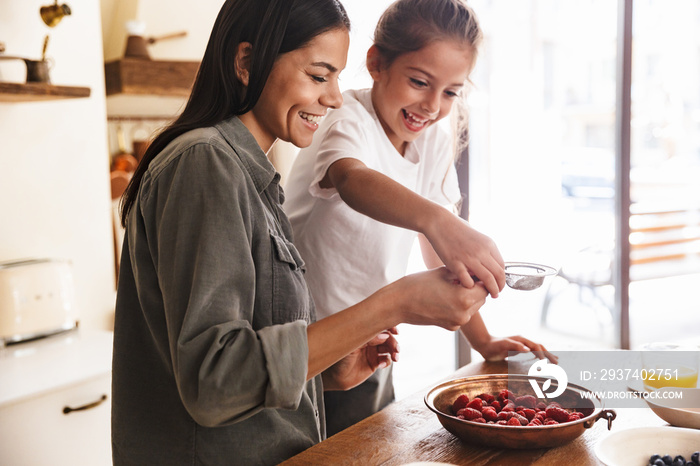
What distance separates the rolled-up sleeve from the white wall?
5.20 ft

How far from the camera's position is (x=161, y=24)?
10.2 ft

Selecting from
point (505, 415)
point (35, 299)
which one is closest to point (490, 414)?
point (505, 415)

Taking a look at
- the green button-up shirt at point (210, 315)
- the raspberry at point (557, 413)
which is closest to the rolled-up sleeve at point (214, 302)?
the green button-up shirt at point (210, 315)

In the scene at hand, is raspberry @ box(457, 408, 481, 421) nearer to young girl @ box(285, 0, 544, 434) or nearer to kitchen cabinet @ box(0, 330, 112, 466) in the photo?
young girl @ box(285, 0, 544, 434)

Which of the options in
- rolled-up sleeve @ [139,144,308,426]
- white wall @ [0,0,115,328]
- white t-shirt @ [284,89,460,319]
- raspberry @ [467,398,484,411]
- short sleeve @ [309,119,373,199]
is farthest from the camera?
white wall @ [0,0,115,328]

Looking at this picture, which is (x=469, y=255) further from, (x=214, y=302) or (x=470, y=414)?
(x=214, y=302)

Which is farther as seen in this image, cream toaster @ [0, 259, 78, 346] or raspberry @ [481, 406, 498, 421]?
cream toaster @ [0, 259, 78, 346]

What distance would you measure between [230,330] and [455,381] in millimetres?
579

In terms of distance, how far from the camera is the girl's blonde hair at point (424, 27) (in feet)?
4.73

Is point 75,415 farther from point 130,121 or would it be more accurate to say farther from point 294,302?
point 130,121

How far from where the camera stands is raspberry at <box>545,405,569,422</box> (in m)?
1.08

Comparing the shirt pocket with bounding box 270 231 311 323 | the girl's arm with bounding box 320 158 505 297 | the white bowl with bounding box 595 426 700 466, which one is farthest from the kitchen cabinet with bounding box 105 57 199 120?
the white bowl with bounding box 595 426 700 466

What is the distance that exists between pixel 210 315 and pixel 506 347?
959 millimetres

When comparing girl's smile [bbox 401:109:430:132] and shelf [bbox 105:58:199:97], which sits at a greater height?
shelf [bbox 105:58:199:97]
